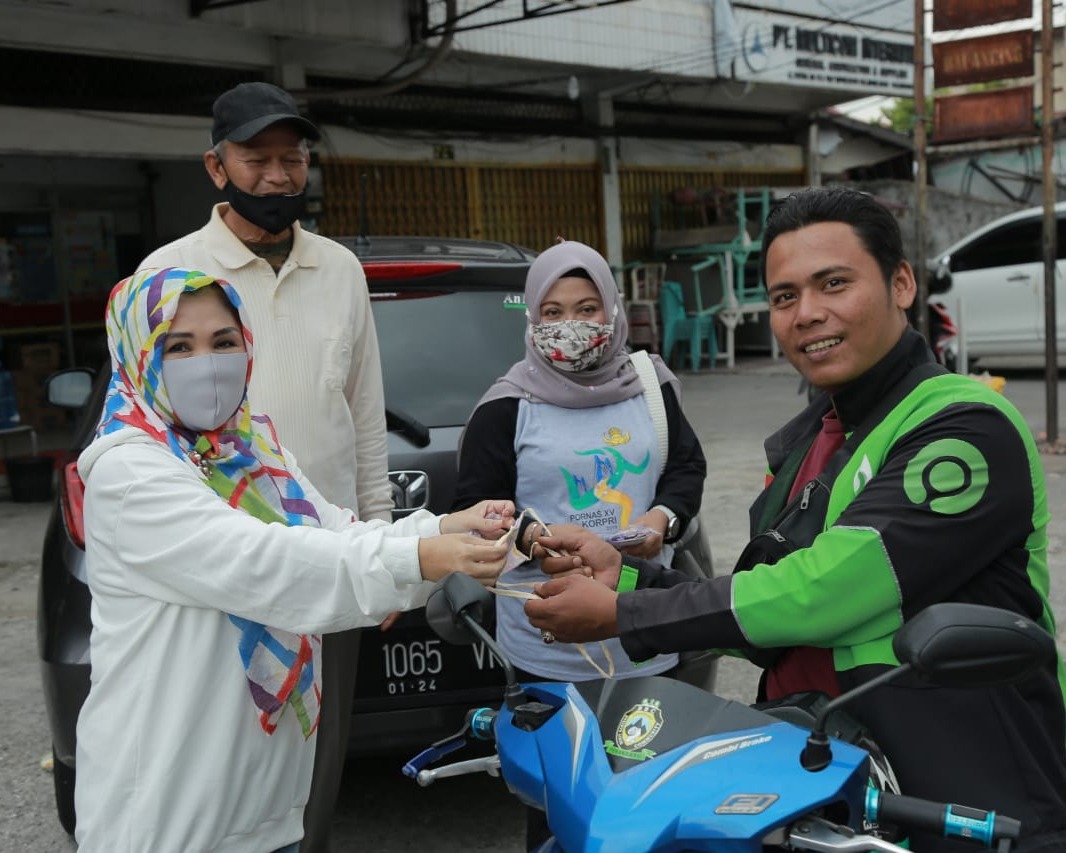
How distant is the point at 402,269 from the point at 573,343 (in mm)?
1000

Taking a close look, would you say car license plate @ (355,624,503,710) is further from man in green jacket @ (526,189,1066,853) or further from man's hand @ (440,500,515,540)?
man in green jacket @ (526,189,1066,853)

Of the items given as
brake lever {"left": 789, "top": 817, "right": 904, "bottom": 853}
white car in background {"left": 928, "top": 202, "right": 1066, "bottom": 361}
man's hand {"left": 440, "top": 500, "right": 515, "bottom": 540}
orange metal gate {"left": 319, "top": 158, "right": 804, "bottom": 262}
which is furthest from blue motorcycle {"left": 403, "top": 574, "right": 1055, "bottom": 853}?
white car in background {"left": 928, "top": 202, "right": 1066, "bottom": 361}

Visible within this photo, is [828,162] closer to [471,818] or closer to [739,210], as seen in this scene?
[739,210]

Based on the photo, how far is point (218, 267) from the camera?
287 cm

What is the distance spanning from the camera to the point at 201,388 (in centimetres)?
198

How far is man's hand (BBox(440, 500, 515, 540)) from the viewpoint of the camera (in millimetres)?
2051

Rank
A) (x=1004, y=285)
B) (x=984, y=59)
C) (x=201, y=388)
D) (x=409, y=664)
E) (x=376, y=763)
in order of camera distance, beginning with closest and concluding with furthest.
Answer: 1. (x=201, y=388)
2. (x=409, y=664)
3. (x=376, y=763)
4. (x=984, y=59)
5. (x=1004, y=285)

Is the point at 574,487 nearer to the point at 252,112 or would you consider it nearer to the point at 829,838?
the point at 252,112

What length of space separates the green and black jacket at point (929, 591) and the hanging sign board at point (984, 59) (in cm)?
857

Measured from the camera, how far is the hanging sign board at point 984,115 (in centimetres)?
950

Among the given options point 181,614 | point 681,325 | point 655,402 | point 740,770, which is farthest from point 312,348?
point 681,325

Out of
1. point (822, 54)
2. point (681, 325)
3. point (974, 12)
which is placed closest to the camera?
point (974, 12)

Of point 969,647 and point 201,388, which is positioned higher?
point 201,388

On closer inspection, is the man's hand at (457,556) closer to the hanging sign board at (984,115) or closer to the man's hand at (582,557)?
the man's hand at (582,557)
